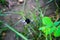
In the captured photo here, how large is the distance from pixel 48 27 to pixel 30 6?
50 centimetres

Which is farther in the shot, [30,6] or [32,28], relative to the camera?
[30,6]

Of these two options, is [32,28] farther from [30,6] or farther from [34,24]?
[30,6]

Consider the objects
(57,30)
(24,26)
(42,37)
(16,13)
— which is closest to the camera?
(57,30)

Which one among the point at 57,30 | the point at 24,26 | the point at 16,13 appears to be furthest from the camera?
the point at 16,13

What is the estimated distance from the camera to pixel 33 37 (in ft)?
5.08

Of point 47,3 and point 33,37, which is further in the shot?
point 47,3

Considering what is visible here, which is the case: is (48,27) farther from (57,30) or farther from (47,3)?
(47,3)

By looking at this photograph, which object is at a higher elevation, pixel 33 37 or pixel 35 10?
pixel 35 10

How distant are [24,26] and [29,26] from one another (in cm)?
7

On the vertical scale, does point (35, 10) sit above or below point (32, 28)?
above

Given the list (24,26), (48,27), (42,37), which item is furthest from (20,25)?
(48,27)

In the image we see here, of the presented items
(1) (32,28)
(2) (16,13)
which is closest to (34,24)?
(1) (32,28)

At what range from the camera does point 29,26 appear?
5.23ft

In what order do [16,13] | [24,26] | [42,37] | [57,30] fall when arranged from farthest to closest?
[16,13] < [24,26] < [42,37] < [57,30]
